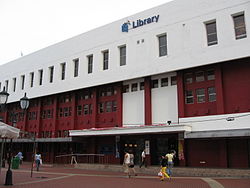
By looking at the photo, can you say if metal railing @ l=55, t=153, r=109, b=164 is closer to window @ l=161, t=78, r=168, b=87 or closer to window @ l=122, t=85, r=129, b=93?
window @ l=122, t=85, r=129, b=93

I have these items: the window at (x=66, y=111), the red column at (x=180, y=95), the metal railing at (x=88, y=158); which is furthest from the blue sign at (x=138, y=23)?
the metal railing at (x=88, y=158)

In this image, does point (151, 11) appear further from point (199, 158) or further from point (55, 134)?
point (55, 134)

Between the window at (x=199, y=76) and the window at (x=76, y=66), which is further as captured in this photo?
the window at (x=76, y=66)

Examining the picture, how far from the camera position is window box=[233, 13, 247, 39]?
21.6 meters

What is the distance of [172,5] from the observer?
25359 millimetres

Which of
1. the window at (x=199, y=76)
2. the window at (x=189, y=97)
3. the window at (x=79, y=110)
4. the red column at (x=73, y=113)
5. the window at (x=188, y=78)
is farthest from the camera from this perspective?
the window at (x=79, y=110)

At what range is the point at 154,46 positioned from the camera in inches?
1017

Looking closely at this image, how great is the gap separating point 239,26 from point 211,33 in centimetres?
226

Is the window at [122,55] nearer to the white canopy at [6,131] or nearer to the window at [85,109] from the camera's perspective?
the window at [85,109]

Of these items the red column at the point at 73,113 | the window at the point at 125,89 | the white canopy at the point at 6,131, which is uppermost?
the window at the point at 125,89

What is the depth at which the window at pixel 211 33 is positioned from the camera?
905 inches

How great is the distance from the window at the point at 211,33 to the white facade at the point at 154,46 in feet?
1.94

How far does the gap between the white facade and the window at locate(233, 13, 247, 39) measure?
1.96 feet

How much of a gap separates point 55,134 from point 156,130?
52.8 feet
